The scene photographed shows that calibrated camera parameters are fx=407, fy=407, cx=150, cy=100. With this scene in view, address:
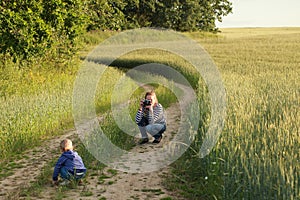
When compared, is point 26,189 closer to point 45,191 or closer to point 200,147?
point 45,191

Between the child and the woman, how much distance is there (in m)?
2.57

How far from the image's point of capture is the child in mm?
6340

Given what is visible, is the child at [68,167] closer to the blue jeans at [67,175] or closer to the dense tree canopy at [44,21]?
the blue jeans at [67,175]

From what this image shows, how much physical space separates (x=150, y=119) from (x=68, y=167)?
2857 millimetres

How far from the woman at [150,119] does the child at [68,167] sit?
2570 millimetres

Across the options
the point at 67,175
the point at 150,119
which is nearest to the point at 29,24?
the point at 150,119

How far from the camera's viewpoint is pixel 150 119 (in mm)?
8852

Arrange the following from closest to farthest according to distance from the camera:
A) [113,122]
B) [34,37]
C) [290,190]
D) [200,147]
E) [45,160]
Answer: [290,190] → [200,147] → [45,160] → [113,122] → [34,37]

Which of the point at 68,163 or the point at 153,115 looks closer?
the point at 68,163

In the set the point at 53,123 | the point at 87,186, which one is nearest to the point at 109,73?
the point at 53,123

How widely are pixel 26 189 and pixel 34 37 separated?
902 centimetres

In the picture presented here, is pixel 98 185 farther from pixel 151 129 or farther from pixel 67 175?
pixel 151 129

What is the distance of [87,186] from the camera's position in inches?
248

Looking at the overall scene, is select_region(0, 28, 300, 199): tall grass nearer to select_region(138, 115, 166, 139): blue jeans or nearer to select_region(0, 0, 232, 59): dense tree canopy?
select_region(138, 115, 166, 139): blue jeans
